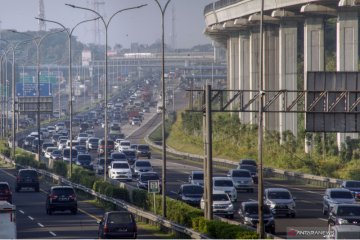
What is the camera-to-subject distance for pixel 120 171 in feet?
255

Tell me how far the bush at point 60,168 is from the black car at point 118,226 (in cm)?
3864

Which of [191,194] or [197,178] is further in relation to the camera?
[197,178]

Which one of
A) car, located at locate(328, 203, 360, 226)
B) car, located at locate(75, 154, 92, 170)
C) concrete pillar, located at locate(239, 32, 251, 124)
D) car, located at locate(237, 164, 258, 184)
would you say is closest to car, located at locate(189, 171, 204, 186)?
car, located at locate(237, 164, 258, 184)

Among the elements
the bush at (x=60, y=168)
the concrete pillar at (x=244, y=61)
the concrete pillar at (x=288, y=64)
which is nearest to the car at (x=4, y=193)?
the bush at (x=60, y=168)

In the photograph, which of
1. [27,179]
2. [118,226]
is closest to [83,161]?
[27,179]

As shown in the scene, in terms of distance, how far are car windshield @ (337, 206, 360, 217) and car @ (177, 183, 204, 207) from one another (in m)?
11.4

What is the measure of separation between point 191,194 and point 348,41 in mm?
27536

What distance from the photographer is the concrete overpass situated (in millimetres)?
79812

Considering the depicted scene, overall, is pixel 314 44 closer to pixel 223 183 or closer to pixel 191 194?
pixel 223 183

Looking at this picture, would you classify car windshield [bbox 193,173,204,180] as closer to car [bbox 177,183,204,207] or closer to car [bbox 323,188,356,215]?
car [bbox 177,183,204,207]

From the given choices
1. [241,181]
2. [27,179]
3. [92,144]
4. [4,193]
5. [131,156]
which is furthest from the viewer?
[92,144]

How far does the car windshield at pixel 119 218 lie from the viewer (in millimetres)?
39906

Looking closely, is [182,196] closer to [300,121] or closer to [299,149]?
[299,149]

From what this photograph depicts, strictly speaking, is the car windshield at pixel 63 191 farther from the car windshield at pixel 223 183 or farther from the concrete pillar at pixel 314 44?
the concrete pillar at pixel 314 44
